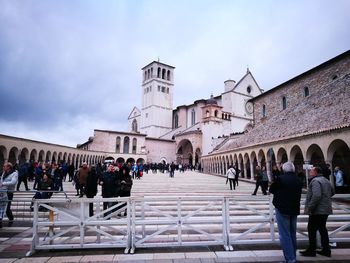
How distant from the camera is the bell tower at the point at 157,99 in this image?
2373 inches

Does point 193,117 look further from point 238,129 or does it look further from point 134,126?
point 134,126

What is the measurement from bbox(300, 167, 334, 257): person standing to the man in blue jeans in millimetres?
633

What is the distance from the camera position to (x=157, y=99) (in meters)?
61.2

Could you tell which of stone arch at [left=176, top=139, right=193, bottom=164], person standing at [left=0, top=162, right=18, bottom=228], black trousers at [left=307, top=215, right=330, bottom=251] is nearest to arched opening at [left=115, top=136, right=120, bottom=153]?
stone arch at [left=176, top=139, right=193, bottom=164]

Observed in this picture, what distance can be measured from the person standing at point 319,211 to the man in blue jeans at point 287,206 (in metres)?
0.63

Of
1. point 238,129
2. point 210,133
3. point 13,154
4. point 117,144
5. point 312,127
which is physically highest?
point 238,129

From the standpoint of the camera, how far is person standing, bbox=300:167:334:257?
15.4ft

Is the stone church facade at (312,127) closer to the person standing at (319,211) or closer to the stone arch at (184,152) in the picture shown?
the person standing at (319,211)

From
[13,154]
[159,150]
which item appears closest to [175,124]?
[159,150]

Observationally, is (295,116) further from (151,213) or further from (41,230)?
(41,230)

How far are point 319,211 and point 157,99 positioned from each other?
190 feet

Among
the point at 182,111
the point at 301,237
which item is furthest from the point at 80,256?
the point at 182,111

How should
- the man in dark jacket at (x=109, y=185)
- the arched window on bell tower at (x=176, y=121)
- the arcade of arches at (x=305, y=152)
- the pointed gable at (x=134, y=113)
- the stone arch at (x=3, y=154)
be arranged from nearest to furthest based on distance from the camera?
the man in dark jacket at (x=109, y=185), the arcade of arches at (x=305, y=152), the stone arch at (x=3, y=154), the arched window on bell tower at (x=176, y=121), the pointed gable at (x=134, y=113)

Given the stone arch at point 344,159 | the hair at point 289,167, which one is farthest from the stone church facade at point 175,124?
the hair at point 289,167
